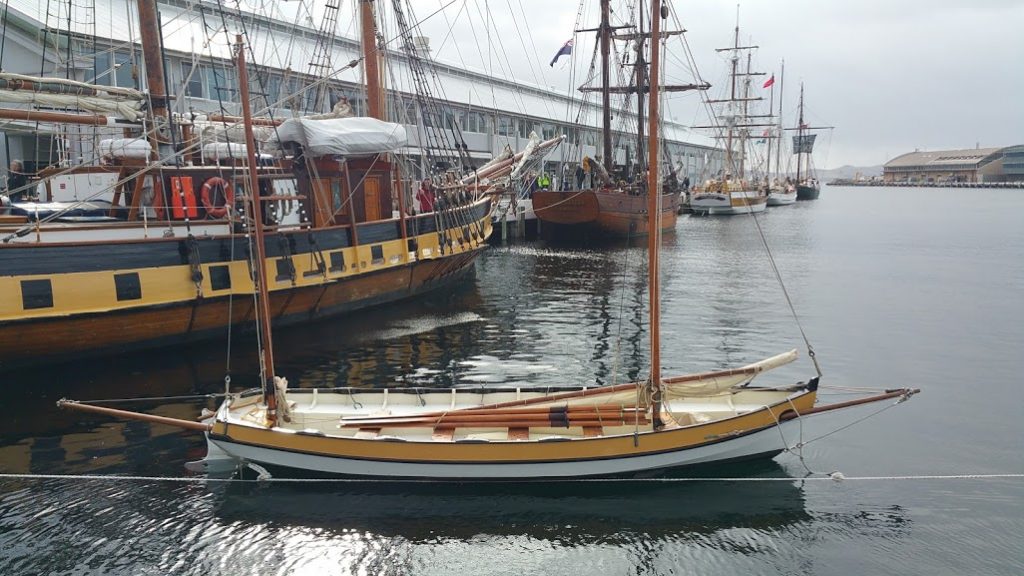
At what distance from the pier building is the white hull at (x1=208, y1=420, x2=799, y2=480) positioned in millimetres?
10432

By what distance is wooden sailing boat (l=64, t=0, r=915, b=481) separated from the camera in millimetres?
10961

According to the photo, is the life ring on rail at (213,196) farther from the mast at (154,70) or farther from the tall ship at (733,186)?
the tall ship at (733,186)

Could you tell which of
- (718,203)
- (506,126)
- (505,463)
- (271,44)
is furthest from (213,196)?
(718,203)

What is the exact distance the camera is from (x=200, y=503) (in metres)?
11.2

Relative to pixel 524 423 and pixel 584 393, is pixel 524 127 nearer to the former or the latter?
pixel 584 393

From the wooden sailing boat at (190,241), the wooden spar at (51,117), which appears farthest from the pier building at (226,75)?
the wooden spar at (51,117)

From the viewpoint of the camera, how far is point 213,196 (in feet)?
71.7

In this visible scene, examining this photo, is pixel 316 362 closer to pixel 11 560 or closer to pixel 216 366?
pixel 216 366

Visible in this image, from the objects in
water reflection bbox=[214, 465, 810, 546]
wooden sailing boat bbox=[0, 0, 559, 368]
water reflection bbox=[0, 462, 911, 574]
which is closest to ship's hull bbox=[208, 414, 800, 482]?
water reflection bbox=[214, 465, 810, 546]

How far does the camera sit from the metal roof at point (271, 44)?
30375 millimetres

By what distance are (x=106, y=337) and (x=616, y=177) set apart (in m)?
43.5

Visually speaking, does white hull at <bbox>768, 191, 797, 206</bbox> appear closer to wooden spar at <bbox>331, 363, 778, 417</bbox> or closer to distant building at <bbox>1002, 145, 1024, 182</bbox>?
wooden spar at <bbox>331, 363, 778, 417</bbox>

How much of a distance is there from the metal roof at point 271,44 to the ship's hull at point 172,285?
5.97 m

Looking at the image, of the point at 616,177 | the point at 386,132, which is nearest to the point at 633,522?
the point at 386,132
